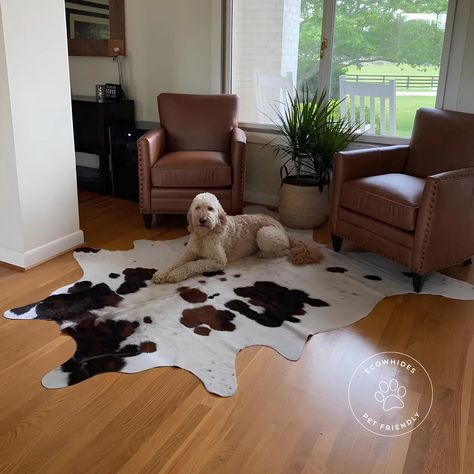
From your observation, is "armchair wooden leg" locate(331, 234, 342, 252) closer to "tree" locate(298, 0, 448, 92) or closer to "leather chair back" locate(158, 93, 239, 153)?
"leather chair back" locate(158, 93, 239, 153)

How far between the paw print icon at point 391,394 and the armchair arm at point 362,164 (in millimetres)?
1324

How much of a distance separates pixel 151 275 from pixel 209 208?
1.62 ft

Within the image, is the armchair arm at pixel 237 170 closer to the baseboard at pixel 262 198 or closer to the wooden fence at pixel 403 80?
the baseboard at pixel 262 198

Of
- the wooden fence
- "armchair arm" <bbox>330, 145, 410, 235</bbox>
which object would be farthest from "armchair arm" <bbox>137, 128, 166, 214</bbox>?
the wooden fence

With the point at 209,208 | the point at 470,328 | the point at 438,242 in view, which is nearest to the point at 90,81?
the point at 209,208

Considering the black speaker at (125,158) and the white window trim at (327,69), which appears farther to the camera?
the black speaker at (125,158)

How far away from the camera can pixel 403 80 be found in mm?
3525

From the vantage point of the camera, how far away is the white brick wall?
3840 millimetres

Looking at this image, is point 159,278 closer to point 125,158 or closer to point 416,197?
point 416,197

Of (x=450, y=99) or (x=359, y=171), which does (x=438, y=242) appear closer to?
(x=359, y=171)

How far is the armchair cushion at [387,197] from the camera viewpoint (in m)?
2.57

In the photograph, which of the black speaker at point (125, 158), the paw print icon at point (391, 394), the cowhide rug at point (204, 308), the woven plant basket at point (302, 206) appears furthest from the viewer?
the black speaker at point (125, 158)

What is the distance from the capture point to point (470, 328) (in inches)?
90.0

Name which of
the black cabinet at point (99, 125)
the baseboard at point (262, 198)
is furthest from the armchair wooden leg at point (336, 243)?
the black cabinet at point (99, 125)
